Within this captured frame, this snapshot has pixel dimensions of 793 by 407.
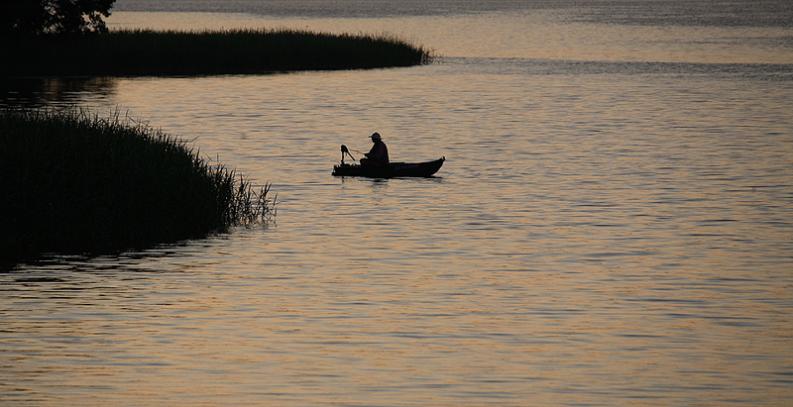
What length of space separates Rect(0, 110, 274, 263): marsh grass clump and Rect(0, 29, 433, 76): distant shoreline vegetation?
4303 cm

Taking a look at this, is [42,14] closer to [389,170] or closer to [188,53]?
[188,53]

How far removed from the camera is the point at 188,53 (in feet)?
234

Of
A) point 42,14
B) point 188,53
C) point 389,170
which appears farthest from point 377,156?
point 188,53

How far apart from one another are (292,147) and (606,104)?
71.4 ft

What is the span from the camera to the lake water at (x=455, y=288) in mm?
15609

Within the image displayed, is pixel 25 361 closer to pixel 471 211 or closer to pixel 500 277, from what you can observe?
pixel 500 277

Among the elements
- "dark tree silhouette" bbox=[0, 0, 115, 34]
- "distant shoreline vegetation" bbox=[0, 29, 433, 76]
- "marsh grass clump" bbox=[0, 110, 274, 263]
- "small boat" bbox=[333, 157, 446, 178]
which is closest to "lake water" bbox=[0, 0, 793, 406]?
"small boat" bbox=[333, 157, 446, 178]

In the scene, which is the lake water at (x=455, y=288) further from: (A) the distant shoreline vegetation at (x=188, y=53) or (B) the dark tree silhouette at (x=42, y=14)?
(A) the distant shoreline vegetation at (x=188, y=53)

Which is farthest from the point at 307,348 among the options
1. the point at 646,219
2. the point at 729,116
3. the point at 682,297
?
the point at 729,116

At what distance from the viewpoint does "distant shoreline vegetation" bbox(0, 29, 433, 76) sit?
67.9 m

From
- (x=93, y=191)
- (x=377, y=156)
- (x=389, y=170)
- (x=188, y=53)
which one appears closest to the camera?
(x=93, y=191)

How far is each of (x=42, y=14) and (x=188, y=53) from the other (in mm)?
7643

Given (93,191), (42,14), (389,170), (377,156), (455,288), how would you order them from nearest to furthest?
(455,288), (93,191), (377,156), (389,170), (42,14)

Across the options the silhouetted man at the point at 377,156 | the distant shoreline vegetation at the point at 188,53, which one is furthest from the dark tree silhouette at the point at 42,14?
the silhouetted man at the point at 377,156
